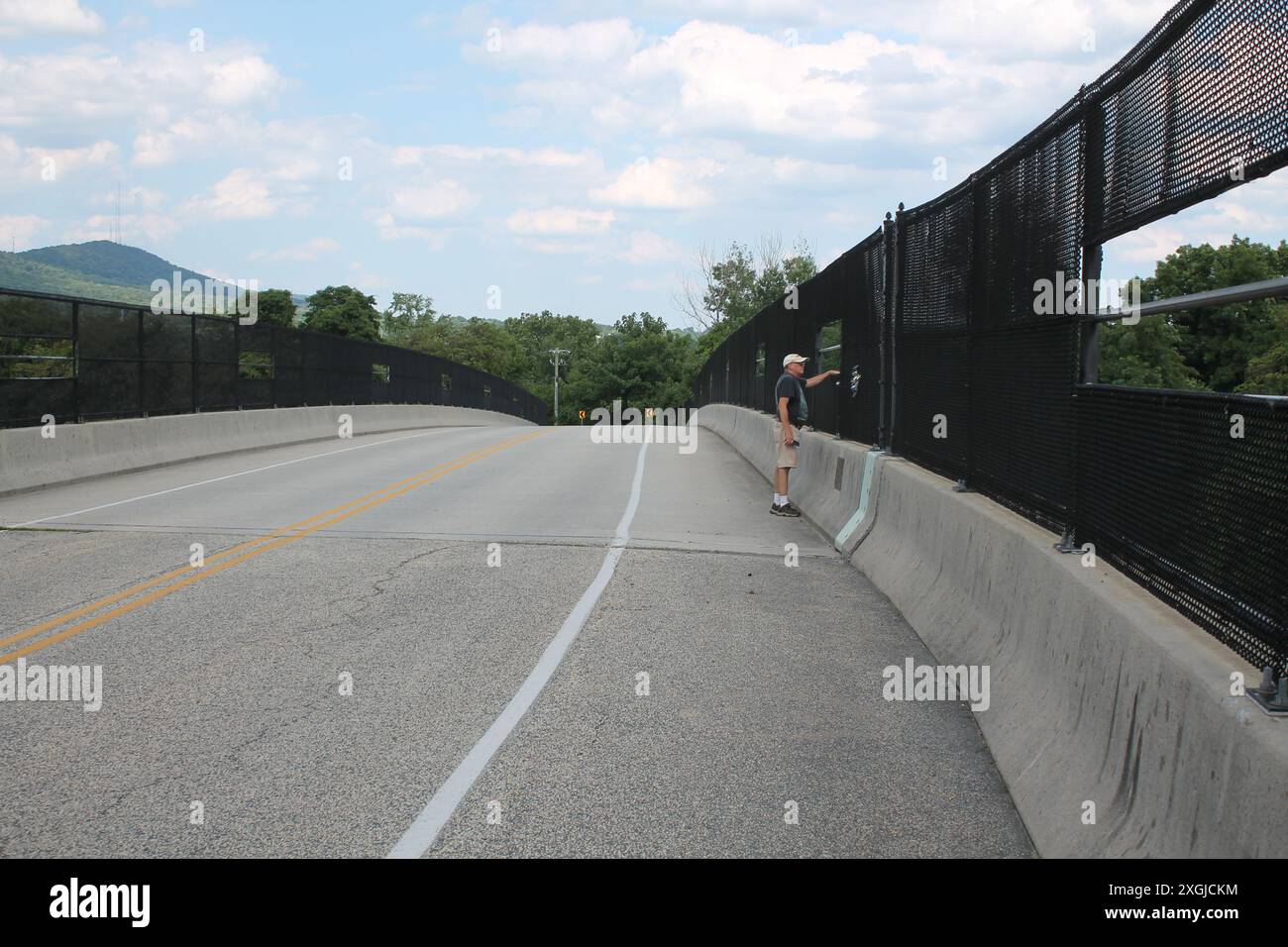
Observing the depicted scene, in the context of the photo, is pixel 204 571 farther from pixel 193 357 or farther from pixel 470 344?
pixel 470 344

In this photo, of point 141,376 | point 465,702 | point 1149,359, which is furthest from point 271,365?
point 465,702

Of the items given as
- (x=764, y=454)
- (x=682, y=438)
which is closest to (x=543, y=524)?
(x=764, y=454)

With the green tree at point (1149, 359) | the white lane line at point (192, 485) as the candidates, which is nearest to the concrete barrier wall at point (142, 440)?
the white lane line at point (192, 485)

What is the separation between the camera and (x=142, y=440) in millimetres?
20234

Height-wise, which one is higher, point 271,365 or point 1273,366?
point 271,365

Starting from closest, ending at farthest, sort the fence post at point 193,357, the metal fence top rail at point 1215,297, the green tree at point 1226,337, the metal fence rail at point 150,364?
the metal fence top rail at point 1215,297, the green tree at point 1226,337, the metal fence rail at point 150,364, the fence post at point 193,357

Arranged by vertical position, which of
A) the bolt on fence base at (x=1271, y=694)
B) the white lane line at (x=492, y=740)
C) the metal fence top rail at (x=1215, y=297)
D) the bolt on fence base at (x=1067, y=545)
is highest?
the metal fence top rail at (x=1215, y=297)

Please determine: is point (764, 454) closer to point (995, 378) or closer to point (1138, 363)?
point (1138, 363)

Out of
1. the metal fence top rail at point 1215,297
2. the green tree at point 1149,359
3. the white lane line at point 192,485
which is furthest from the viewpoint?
the white lane line at point 192,485

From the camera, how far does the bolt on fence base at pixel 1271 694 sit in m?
3.55

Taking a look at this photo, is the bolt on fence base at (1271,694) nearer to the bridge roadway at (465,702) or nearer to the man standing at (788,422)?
the bridge roadway at (465,702)

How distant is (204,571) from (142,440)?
10.8 meters

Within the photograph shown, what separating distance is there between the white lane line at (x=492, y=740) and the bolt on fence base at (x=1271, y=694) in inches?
115

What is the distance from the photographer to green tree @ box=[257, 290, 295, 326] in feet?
418
